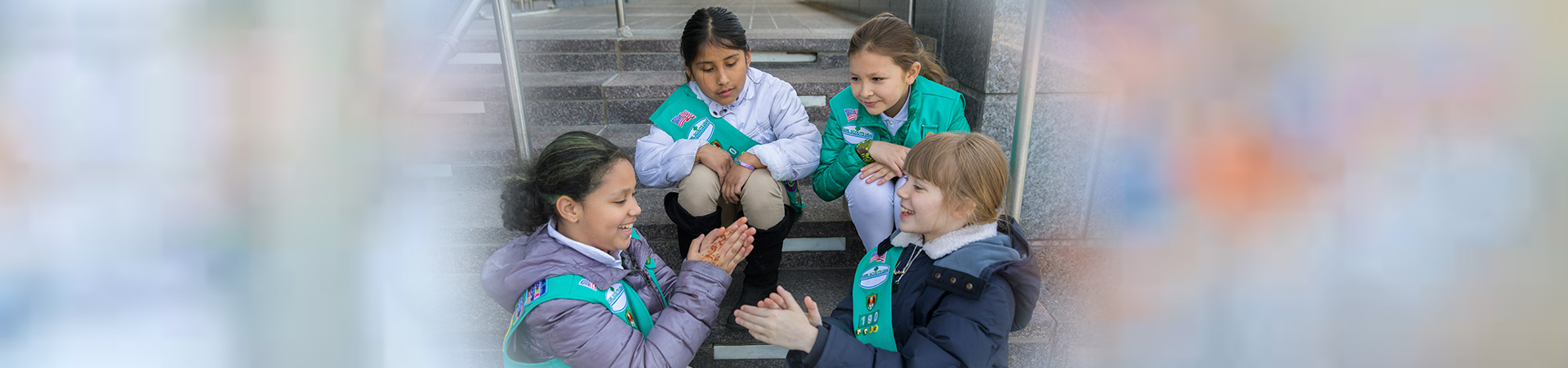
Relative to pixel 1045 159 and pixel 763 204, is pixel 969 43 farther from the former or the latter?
pixel 763 204

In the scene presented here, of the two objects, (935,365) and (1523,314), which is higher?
(1523,314)

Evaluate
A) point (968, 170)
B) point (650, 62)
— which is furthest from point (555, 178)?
point (650, 62)

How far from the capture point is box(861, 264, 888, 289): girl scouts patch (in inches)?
44.7

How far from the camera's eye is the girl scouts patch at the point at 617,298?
3.41 ft

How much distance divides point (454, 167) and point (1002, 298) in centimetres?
77

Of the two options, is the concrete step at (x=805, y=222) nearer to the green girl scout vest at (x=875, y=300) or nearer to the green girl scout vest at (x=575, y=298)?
the green girl scout vest at (x=575, y=298)

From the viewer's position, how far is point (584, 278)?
1026 mm

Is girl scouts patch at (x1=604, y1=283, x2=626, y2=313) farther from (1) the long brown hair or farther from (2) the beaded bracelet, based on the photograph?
(1) the long brown hair

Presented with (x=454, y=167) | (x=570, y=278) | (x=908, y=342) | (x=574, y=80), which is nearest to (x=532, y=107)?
(x=574, y=80)

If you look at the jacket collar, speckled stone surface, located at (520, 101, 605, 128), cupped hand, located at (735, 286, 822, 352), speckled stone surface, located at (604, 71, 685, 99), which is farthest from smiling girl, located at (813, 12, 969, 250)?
speckled stone surface, located at (520, 101, 605, 128)

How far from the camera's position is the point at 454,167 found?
1.56 feet

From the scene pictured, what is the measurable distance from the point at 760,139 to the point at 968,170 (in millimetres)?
724

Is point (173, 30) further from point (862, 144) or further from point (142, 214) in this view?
point (862, 144)

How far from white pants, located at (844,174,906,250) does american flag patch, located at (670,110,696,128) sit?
0.41 metres
